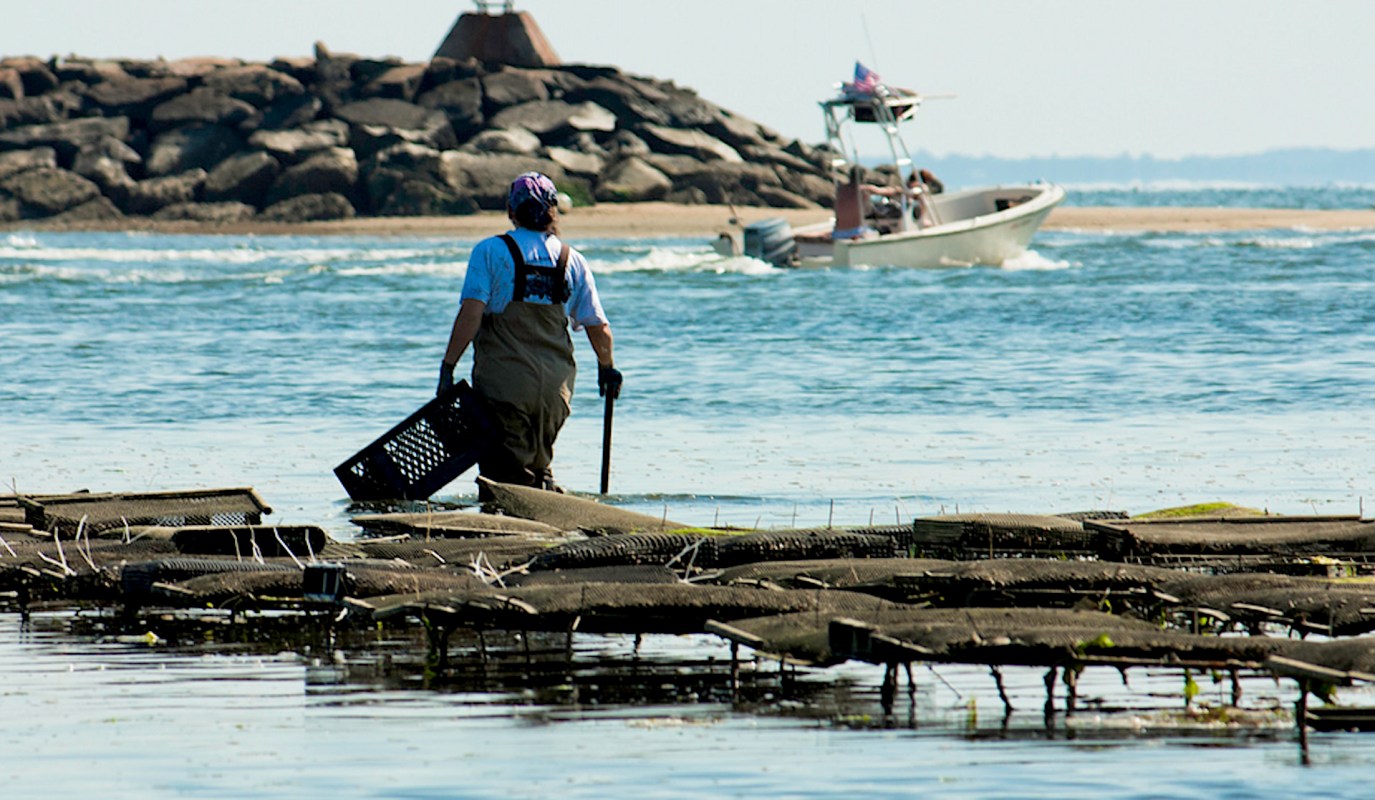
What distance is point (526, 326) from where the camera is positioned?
9328 millimetres

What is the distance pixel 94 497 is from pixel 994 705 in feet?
16.5

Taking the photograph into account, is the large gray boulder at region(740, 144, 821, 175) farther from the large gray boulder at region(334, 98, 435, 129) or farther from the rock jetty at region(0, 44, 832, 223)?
the large gray boulder at region(334, 98, 435, 129)

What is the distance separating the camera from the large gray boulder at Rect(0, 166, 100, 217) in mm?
72875

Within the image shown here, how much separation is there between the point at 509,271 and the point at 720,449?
5209mm

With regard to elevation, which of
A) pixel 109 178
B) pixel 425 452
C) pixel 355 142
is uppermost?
pixel 355 142

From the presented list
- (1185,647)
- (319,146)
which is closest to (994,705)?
(1185,647)

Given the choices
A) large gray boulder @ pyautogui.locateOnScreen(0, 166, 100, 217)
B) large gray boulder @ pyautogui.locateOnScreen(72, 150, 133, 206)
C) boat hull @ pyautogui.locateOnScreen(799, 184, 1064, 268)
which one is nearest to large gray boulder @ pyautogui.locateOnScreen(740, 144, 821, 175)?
large gray boulder @ pyautogui.locateOnScreen(72, 150, 133, 206)

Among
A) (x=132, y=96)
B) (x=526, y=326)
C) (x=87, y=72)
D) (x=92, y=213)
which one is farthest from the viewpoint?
(x=87, y=72)

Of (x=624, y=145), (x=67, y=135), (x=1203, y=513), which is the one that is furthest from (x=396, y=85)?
(x=1203, y=513)

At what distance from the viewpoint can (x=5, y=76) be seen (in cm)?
7925

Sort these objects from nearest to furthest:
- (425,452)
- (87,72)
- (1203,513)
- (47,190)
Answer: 1. (1203,513)
2. (425,452)
3. (47,190)
4. (87,72)

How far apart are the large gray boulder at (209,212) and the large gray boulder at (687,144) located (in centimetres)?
1537

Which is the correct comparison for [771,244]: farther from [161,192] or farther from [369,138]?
[161,192]

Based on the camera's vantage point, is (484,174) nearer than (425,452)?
No
